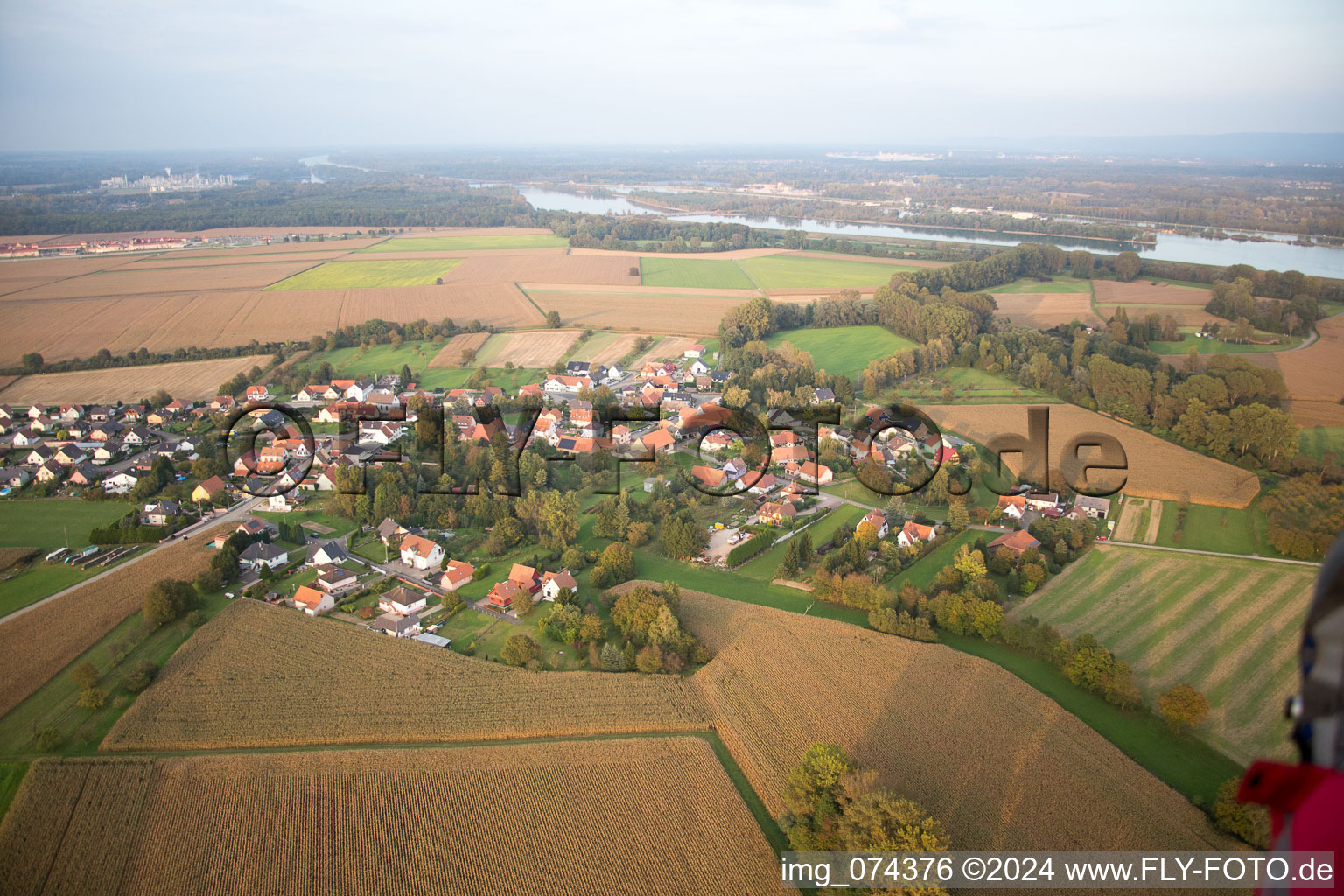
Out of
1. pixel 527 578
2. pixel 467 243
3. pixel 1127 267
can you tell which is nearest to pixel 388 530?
pixel 527 578

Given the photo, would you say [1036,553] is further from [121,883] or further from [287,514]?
[287,514]

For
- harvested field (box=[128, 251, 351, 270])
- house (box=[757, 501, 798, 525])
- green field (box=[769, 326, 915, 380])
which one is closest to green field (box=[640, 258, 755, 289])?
green field (box=[769, 326, 915, 380])

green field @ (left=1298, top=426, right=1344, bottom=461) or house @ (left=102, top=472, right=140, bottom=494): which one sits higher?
green field @ (left=1298, top=426, right=1344, bottom=461)

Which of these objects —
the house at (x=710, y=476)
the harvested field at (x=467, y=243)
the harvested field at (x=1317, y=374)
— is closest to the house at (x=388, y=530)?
the house at (x=710, y=476)

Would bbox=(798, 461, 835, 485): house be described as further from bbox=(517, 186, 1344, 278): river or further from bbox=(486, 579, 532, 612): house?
bbox=(517, 186, 1344, 278): river

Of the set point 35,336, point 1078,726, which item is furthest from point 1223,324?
point 35,336

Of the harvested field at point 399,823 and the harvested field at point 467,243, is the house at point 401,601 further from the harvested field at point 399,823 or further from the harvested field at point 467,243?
the harvested field at point 467,243
